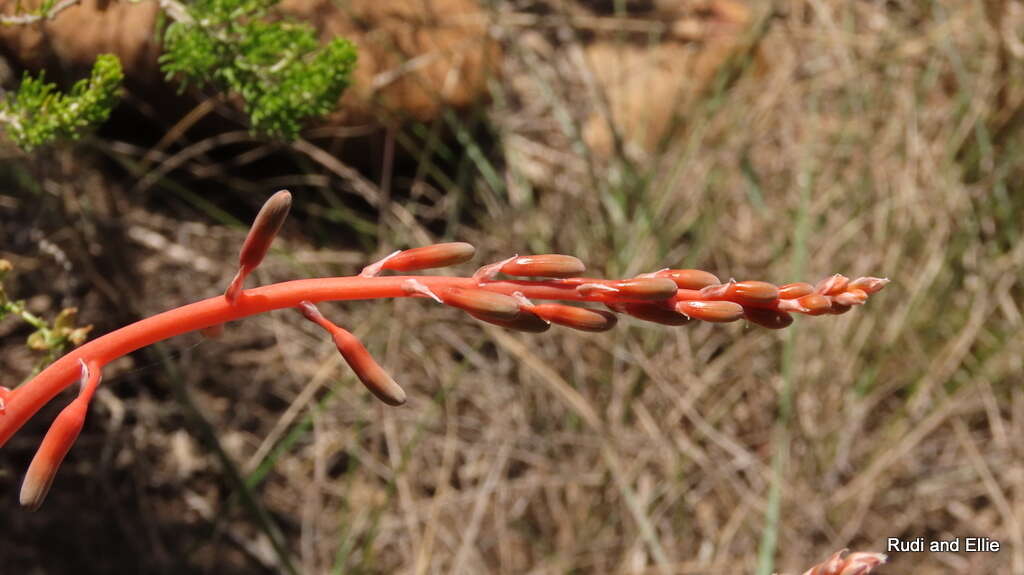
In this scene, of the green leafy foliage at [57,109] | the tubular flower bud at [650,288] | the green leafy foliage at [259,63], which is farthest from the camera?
the green leafy foliage at [259,63]

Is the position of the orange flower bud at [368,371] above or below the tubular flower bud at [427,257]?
below

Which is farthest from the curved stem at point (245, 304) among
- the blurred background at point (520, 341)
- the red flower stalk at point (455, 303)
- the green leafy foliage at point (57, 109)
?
the blurred background at point (520, 341)

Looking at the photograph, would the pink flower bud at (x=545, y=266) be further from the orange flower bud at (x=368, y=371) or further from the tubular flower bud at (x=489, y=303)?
the orange flower bud at (x=368, y=371)

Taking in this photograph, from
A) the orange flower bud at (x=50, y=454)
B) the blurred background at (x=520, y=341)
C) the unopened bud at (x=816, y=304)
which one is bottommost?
the blurred background at (x=520, y=341)

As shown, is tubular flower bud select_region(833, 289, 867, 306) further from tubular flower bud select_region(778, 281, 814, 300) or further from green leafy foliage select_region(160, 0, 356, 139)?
green leafy foliage select_region(160, 0, 356, 139)

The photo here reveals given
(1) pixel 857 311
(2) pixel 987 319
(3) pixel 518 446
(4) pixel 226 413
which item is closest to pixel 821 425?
(1) pixel 857 311

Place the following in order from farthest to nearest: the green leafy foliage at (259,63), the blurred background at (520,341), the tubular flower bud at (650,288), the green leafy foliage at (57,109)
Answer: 1. the blurred background at (520,341)
2. the green leafy foliage at (259,63)
3. the green leafy foliage at (57,109)
4. the tubular flower bud at (650,288)
